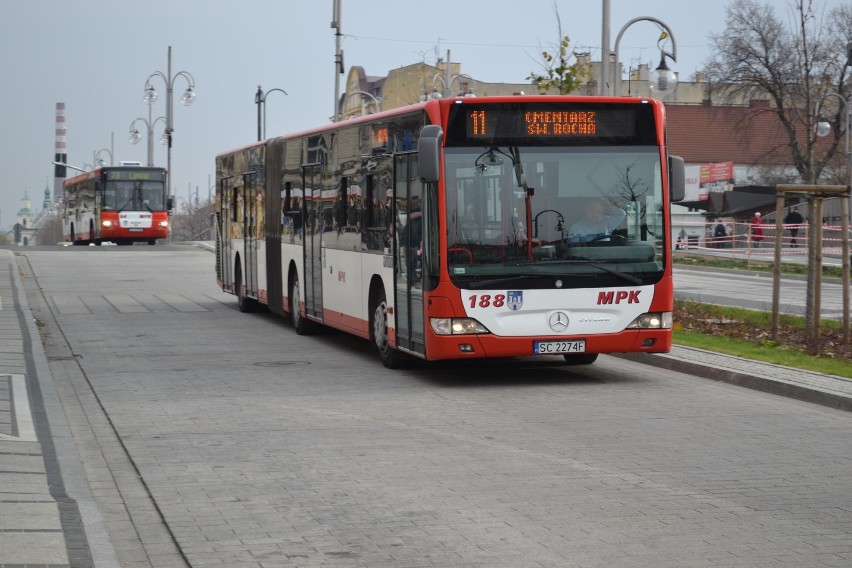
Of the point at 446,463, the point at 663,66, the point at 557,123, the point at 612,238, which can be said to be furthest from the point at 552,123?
the point at 663,66

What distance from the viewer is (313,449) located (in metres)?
10.4

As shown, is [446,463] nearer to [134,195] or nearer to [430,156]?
[430,156]

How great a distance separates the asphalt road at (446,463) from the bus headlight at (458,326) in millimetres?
579

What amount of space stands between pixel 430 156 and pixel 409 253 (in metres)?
1.46

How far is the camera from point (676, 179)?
14.7 m

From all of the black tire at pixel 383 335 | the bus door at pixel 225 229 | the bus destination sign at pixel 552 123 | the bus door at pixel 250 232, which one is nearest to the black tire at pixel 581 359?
the black tire at pixel 383 335

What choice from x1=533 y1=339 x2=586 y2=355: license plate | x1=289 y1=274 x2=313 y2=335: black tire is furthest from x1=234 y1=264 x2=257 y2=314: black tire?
x1=533 y1=339 x2=586 y2=355: license plate

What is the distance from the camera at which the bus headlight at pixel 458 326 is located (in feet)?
46.5

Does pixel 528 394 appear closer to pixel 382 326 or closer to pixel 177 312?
pixel 382 326

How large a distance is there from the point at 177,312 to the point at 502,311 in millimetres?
12086

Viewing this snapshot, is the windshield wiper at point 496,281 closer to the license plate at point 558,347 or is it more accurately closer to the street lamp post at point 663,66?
the license plate at point 558,347

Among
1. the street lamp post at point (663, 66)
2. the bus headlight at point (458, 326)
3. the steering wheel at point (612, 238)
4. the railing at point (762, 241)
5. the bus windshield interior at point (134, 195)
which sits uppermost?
the street lamp post at point (663, 66)

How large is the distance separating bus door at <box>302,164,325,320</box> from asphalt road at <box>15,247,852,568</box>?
2.00m

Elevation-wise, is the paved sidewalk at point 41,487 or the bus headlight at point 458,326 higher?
the bus headlight at point 458,326
